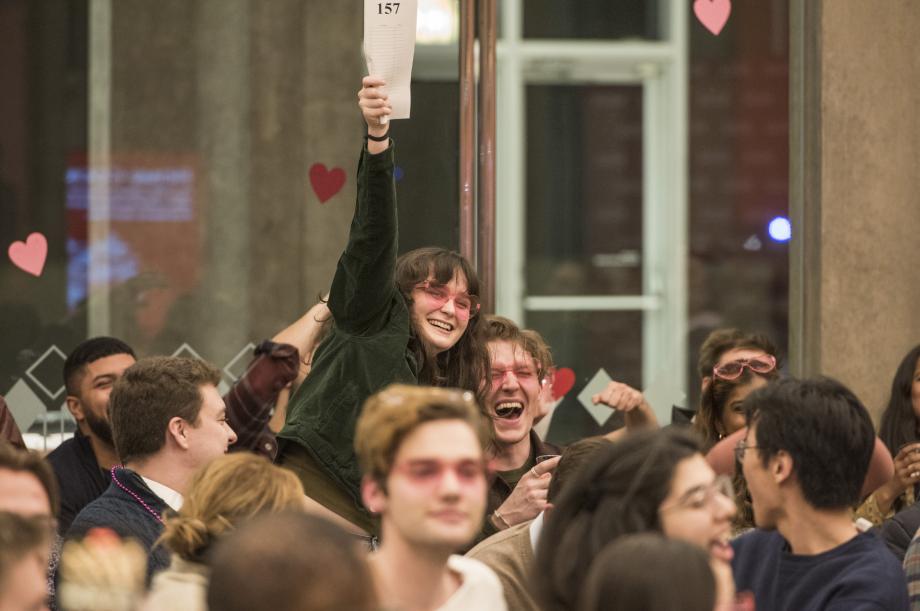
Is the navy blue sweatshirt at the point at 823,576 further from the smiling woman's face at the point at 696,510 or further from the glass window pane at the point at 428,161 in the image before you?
the glass window pane at the point at 428,161

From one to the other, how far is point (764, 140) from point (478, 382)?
9.57ft

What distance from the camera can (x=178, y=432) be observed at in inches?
195

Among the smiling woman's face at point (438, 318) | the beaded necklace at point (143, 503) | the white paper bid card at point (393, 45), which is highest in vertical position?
the white paper bid card at point (393, 45)

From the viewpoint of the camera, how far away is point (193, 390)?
5.04 metres

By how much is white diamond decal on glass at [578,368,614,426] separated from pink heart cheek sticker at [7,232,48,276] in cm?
254

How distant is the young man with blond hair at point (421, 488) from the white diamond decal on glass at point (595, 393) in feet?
13.2

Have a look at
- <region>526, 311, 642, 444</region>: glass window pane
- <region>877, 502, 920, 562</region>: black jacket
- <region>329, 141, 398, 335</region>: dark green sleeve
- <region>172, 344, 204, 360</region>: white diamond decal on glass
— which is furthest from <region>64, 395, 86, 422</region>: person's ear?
<region>877, 502, 920, 562</region>: black jacket

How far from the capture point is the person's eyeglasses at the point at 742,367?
5.88 metres

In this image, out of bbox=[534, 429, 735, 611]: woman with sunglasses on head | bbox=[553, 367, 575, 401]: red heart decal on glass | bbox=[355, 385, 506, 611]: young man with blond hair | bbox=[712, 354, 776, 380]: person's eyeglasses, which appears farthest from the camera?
bbox=[553, 367, 575, 401]: red heart decal on glass

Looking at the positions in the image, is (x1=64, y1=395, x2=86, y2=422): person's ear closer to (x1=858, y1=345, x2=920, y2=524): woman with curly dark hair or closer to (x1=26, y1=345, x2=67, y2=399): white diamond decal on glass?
(x1=26, y1=345, x2=67, y2=399): white diamond decal on glass

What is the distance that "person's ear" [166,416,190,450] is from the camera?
4.94 m

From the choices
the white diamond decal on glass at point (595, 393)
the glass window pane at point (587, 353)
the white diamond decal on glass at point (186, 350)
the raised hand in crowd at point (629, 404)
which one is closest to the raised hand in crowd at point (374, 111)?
the raised hand in crowd at point (629, 404)

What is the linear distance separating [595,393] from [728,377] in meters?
1.56

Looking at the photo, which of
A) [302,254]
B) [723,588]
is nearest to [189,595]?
[723,588]
